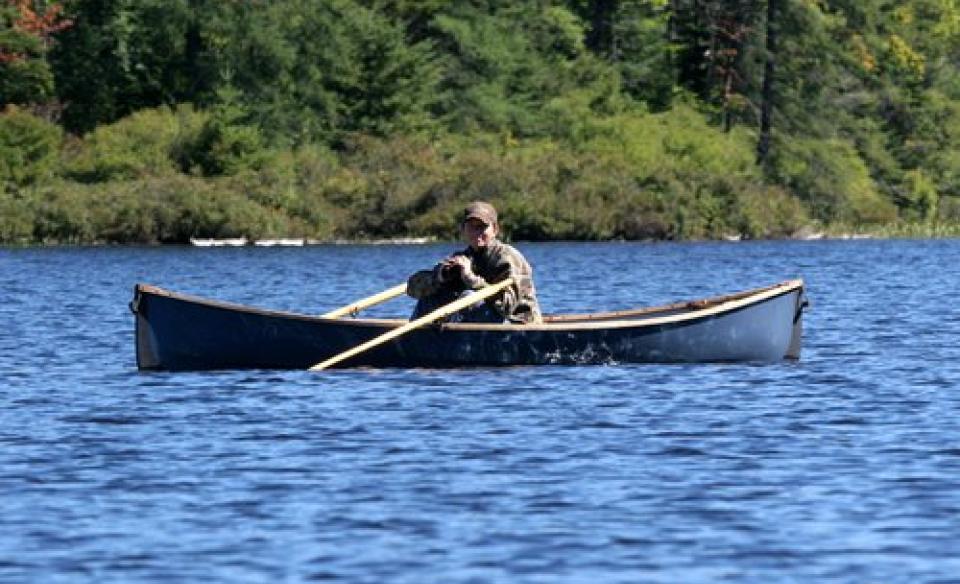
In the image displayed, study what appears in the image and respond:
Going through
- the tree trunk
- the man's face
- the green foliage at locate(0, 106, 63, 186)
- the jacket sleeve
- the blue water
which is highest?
the tree trunk

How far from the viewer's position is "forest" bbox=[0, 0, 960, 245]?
76.8 m

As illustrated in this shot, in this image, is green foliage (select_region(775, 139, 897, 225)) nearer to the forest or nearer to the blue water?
the forest

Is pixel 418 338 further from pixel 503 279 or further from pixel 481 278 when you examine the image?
pixel 503 279

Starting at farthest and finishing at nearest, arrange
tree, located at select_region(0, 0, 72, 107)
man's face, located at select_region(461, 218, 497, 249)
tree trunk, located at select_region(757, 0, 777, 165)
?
tree trunk, located at select_region(757, 0, 777, 165)
tree, located at select_region(0, 0, 72, 107)
man's face, located at select_region(461, 218, 497, 249)

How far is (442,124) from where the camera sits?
87.9 m

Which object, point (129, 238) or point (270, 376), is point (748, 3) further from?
point (270, 376)

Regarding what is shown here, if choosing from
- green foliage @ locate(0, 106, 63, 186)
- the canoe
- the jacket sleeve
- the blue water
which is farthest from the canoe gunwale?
green foliage @ locate(0, 106, 63, 186)

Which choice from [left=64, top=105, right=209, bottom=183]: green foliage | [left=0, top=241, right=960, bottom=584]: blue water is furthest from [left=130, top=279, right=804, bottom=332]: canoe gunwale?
[left=64, top=105, right=209, bottom=183]: green foliage

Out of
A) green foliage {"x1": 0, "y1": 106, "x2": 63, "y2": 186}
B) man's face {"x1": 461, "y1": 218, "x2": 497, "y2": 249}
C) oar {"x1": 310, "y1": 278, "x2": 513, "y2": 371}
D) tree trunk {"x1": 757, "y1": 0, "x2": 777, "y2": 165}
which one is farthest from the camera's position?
tree trunk {"x1": 757, "y1": 0, "x2": 777, "y2": 165}

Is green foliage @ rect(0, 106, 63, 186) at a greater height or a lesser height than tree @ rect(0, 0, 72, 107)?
lesser

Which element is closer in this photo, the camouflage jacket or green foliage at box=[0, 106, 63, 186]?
the camouflage jacket

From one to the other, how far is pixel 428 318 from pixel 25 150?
54.2m

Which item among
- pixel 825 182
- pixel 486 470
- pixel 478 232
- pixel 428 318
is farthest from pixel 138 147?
pixel 486 470

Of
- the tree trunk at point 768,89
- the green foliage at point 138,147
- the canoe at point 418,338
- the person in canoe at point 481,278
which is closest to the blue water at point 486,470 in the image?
the canoe at point 418,338
